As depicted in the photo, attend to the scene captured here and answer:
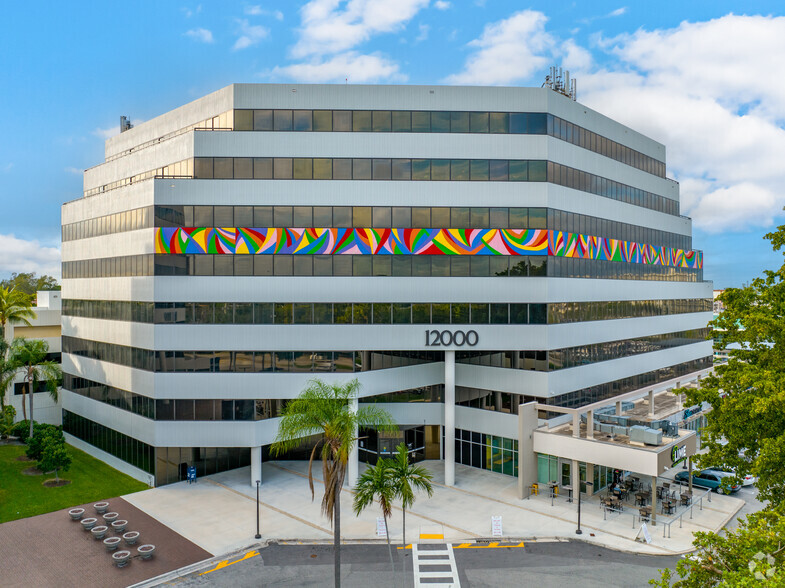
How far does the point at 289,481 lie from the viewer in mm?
39312

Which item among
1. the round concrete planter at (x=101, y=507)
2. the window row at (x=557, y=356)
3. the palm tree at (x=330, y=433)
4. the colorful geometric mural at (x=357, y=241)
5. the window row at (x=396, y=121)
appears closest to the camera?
the palm tree at (x=330, y=433)

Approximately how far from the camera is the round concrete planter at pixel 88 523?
102 ft

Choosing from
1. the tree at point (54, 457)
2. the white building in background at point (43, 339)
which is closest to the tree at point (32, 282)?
the white building in background at point (43, 339)

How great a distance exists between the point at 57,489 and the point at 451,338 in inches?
1110

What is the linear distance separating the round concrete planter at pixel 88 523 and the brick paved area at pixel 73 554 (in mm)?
276

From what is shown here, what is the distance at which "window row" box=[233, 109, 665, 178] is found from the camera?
38688 mm

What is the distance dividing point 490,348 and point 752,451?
17.2 m

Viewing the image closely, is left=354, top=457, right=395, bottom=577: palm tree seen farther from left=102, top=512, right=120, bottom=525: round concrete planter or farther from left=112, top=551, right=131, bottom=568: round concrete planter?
left=102, top=512, right=120, bottom=525: round concrete planter

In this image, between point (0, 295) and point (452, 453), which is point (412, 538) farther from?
point (0, 295)

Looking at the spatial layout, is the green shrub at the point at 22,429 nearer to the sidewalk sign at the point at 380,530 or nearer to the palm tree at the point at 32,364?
the palm tree at the point at 32,364

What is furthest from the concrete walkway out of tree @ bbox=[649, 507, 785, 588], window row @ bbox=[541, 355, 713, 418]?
tree @ bbox=[649, 507, 785, 588]

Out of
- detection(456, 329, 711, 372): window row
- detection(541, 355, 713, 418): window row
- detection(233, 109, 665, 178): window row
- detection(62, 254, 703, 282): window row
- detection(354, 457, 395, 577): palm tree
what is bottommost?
detection(354, 457, 395, 577): palm tree

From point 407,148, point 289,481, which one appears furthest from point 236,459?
point 407,148

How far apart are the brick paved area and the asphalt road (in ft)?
7.60
